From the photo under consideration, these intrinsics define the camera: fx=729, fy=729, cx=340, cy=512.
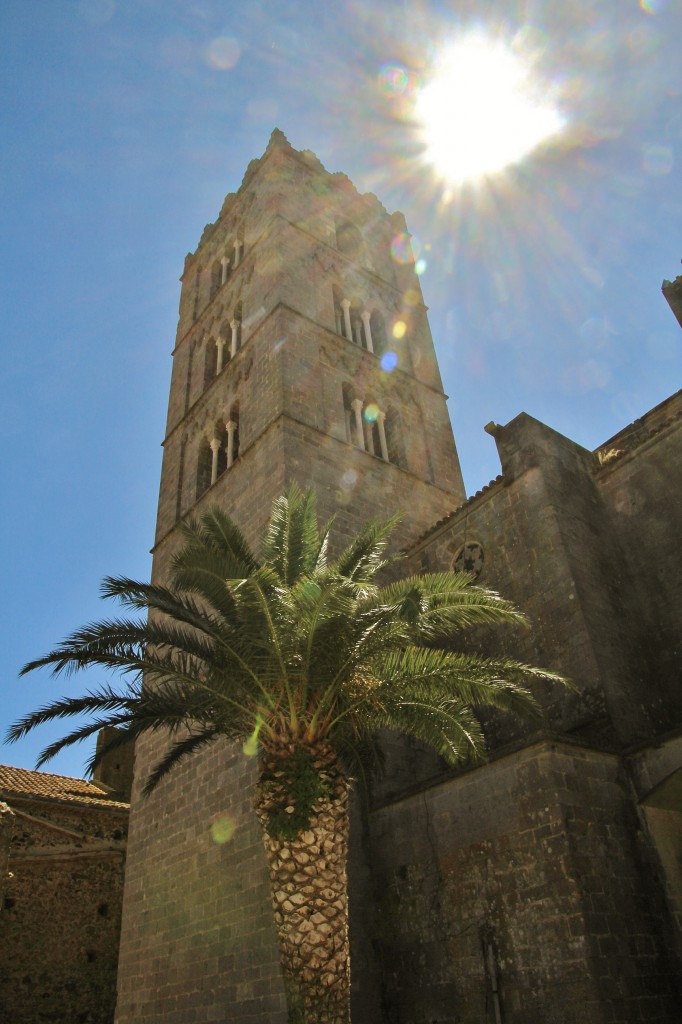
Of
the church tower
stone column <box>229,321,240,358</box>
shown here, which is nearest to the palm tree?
the church tower

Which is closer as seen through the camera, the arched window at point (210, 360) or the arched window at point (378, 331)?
the arched window at point (378, 331)

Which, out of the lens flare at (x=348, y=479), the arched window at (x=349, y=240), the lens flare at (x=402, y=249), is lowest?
A: the lens flare at (x=348, y=479)

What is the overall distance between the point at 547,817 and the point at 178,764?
24.2 ft

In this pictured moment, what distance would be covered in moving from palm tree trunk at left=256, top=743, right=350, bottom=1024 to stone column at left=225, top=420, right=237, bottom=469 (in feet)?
34.1

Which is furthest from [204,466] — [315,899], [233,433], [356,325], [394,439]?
[315,899]

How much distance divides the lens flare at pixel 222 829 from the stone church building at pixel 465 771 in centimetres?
6

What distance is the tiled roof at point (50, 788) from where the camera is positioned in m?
16.7

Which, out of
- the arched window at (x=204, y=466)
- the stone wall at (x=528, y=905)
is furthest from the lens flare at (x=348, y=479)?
the stone wall at (x=528, y=905)

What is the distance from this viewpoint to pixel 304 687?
7367 mm

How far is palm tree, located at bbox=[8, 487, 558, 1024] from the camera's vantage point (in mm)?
6984

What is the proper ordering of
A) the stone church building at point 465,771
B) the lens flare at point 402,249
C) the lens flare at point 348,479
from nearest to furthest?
the stone church building at point 465,771
the lens flare at point 348,479
the lens flare at point 402,249

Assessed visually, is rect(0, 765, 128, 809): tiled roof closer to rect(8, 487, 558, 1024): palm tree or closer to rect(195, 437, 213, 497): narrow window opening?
rect(195, 437, 213, 497): narrow window opening

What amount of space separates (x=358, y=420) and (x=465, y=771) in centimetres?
1007

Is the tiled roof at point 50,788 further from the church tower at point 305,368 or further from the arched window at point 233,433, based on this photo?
the arched window at point 233,433
